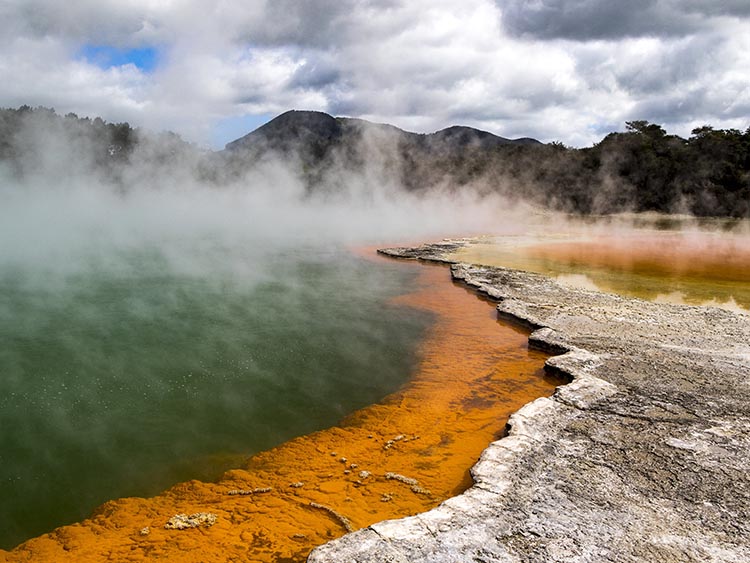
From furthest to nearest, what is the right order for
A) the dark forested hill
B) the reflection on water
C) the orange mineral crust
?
the dark forested hill
the reflection on water
the orange mineral crust

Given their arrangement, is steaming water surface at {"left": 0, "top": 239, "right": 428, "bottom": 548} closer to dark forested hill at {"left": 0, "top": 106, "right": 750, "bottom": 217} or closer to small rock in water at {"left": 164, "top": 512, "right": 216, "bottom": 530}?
small rock in water at {"left": 164, "top": 512, "right": 216, "bottom": 530}

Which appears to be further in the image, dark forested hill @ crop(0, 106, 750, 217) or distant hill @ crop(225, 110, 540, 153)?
distant hill @ crop(225, 110, 540, 153)

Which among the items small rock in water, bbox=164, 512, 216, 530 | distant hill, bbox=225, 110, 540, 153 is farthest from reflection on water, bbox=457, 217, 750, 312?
distant hill, bbox=225, 110, 540, 153

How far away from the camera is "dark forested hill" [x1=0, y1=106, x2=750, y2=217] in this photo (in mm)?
22938

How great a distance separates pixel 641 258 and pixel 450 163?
20.5m

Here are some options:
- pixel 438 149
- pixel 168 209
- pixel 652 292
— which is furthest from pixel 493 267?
pixel 438 149

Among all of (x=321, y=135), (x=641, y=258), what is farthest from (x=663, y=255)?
(x=321, y=135)

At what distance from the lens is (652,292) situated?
26.5ft

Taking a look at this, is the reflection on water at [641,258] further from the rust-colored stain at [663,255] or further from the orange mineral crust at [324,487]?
the orange mineral crust at [324,487]

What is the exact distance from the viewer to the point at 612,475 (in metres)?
2.83

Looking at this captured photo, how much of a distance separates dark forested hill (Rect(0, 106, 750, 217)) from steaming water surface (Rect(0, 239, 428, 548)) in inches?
668

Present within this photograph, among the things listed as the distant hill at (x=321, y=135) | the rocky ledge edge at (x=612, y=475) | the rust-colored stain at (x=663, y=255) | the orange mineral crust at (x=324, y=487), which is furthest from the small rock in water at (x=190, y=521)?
the distant hill at (x=321, y=135)

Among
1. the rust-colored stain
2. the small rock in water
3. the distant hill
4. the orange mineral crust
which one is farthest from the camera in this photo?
the distant hill

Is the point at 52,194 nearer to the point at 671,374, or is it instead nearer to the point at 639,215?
the point at 671,374
